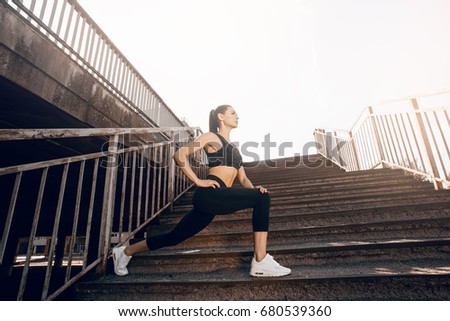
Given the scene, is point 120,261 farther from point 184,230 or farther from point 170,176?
point 170,176

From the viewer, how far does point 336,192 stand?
3.69 metres

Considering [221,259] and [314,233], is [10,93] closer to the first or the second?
[221,259]

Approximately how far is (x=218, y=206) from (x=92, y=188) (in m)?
1.18

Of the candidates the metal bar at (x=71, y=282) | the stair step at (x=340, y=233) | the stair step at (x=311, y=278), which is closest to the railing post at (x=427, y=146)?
the stair step at (x=340, y=233)

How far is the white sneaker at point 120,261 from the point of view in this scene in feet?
7.46

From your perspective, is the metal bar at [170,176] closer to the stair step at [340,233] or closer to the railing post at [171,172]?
the railing post at [171,172]

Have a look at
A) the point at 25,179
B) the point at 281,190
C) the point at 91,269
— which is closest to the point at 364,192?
the point at 281,190

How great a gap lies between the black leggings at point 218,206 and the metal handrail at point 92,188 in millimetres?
561

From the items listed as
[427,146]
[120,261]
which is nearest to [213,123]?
[120,261]

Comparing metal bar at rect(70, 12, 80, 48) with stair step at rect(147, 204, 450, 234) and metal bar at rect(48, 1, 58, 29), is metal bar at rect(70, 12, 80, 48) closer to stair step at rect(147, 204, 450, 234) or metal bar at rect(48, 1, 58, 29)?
metal bar at rect(48, 1, 58, 29)

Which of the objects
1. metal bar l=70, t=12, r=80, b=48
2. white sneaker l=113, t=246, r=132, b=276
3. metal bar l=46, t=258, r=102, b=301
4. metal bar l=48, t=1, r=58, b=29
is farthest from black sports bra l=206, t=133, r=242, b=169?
metal bar l=70, t=12, r=80, b=48

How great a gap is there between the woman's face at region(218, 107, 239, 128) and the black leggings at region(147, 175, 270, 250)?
2.27 feet

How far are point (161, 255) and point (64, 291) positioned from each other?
801 millimetres

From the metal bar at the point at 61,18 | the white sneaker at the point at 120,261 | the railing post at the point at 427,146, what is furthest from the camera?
the metal bar at the point at 61,18
